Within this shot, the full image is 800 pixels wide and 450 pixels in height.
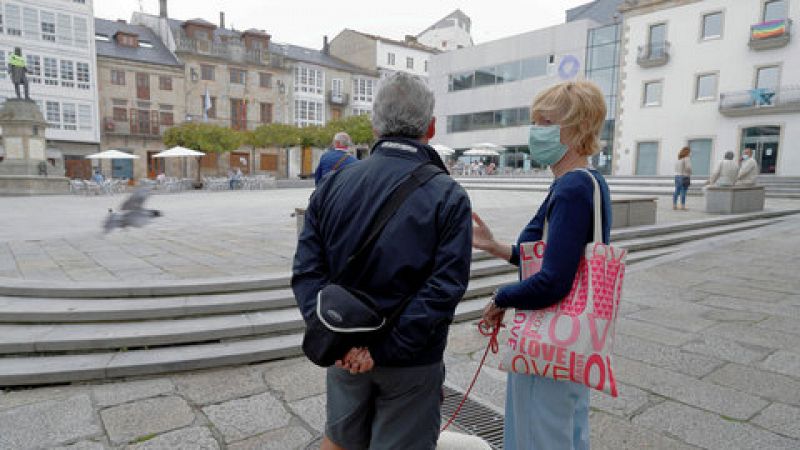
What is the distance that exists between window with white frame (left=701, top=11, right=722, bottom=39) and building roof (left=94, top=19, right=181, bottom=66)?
3613cm

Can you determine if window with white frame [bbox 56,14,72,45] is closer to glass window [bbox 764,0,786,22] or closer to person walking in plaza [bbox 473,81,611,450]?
person walking in plaza [bbox 473,81,611,450]

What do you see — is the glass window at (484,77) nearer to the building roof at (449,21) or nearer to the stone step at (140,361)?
the building roof at (449,21)

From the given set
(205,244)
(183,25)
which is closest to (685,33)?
(205,244)

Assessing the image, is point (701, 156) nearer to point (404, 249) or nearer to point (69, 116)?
point (404, 249)

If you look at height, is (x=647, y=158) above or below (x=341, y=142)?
above

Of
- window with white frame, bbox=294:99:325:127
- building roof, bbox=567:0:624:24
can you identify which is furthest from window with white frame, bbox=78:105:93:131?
building roof, bbox=567:0:624:24

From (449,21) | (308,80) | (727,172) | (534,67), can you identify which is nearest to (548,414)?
(727,172)

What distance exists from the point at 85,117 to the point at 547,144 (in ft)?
126

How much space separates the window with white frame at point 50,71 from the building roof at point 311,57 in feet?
53.1

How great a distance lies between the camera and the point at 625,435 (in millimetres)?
2635

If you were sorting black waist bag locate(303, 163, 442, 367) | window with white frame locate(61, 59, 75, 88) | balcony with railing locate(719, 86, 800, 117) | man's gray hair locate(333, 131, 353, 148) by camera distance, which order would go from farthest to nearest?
window with white frame locate(61, 59, 75, 88), balcony with railing locate(719, 86, 800, 117), man's gray hair locate(333, 131, 353, 148), black waist bag locate(303, 163, 442, 367)

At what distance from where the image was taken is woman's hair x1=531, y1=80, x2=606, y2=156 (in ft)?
5.58

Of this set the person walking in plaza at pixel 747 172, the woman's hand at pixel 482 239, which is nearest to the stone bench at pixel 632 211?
the person walking in plaza at pixel 747 172

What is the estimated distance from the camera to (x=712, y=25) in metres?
25.2
